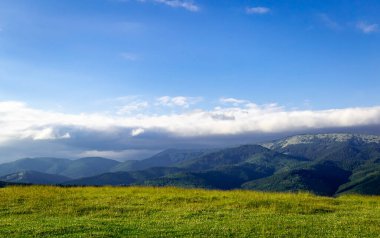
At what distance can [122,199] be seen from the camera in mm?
41000

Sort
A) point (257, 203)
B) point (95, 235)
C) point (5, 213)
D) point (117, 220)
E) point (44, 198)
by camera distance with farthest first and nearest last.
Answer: point (44, 198)
point (257, 203)
point (5, 213)
point (117, 220)
point (95, 235)

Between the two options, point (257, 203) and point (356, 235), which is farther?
point (257, 203)

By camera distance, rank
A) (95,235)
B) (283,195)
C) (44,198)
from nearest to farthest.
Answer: (95,235), (44,198), (283,195)

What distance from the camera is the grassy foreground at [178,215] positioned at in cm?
2512

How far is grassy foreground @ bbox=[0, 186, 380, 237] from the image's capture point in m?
25.1

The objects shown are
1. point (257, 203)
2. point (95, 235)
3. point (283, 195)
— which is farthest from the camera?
point (283, 195)

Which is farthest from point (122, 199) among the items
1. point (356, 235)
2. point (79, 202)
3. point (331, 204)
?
point (356, 235)

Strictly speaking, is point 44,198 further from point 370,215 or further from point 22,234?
point 370,215

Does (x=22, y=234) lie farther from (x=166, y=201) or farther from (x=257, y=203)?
(x=257, y=203)

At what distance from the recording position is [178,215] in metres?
31.6

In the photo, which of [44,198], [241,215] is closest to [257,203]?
[241,215]

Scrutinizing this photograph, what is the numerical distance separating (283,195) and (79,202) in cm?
2076

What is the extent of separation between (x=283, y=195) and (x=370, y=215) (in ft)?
43.0

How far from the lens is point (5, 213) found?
33.5 metres
